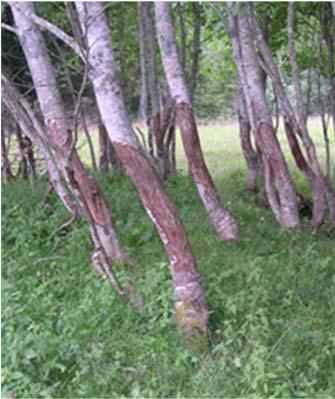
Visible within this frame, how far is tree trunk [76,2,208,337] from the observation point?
3695mm

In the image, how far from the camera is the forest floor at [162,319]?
10.7 feet

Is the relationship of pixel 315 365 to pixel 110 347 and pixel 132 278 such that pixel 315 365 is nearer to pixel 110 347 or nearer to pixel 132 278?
pixel 110 347

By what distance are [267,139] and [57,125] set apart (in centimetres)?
177

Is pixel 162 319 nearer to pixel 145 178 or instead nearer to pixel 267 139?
pixel 145 178

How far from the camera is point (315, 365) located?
3.16 metres

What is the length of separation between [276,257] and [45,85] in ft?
7.55

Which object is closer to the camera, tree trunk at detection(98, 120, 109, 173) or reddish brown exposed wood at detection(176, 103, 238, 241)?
reddish brown exposed wood at detection(176, 103, 238, 241)

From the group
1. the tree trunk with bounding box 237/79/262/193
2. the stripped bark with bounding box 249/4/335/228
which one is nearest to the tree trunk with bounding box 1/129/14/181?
the tree trunk with bounding box 237/79/262/193

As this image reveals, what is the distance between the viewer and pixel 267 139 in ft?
18.1

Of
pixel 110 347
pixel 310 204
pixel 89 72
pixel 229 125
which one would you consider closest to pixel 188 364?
pixel 110 347

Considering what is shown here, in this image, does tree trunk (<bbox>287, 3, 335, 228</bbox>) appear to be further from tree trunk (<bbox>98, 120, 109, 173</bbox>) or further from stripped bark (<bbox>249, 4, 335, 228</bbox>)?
tree trunk (<bbox>98, 120, 109, 173</bbox>)

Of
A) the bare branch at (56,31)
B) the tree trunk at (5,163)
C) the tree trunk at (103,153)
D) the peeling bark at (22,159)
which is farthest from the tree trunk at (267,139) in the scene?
the peeling bark at (22,159)

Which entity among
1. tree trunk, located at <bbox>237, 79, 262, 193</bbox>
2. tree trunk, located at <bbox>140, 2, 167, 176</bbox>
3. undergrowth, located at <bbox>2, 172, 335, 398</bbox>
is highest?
tree trunk, located at <bbox>140, 2, 167, 176</bbox>

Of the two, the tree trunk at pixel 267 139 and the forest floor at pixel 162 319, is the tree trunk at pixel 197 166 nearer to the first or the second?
the forest floor at pixel 162 319
